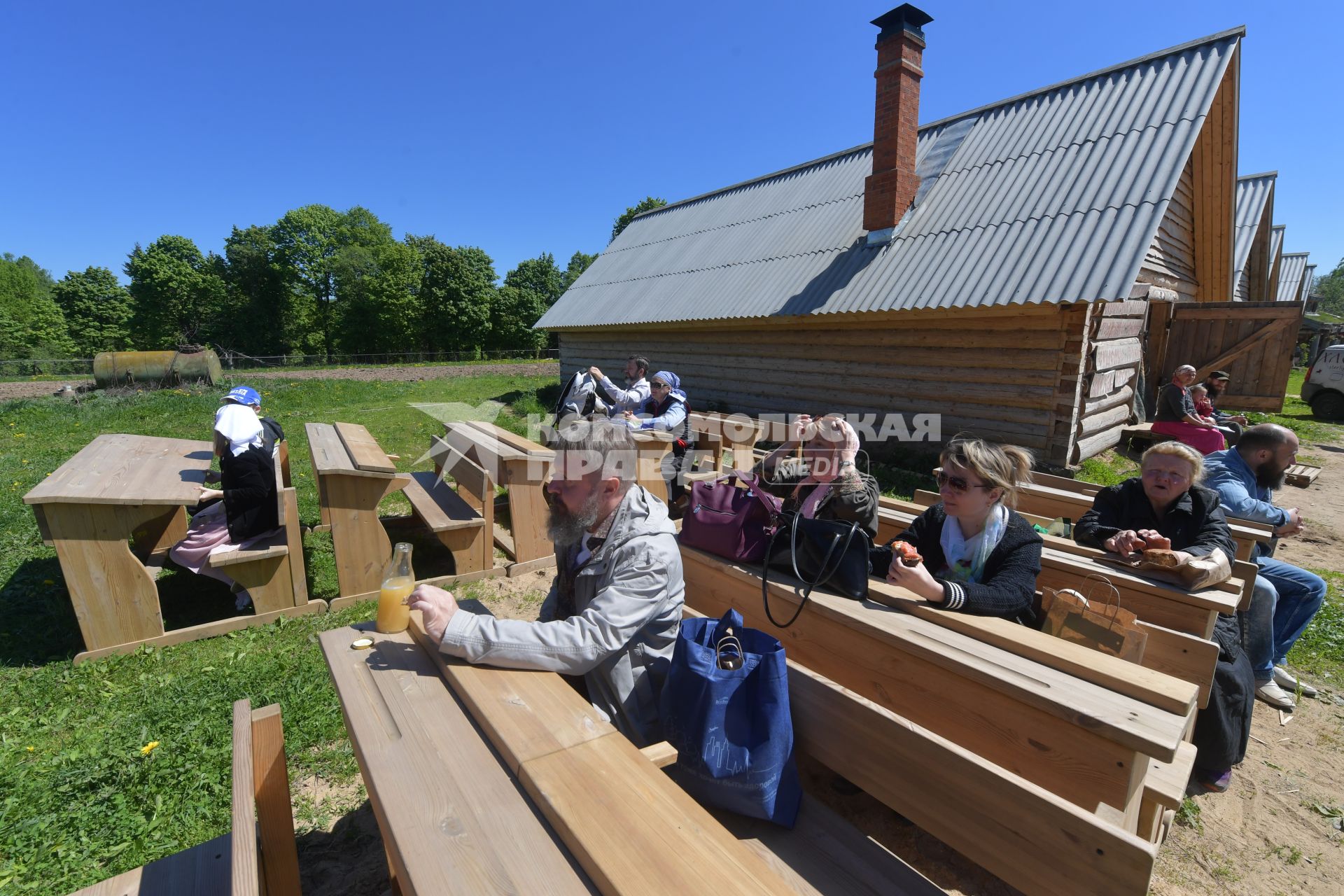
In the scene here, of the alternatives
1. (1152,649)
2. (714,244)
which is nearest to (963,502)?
(1152,649)

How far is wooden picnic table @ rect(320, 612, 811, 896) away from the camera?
1.12m

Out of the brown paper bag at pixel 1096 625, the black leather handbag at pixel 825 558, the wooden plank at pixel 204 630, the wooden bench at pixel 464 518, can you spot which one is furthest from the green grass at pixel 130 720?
the brown paper bag at pixel 1096 625

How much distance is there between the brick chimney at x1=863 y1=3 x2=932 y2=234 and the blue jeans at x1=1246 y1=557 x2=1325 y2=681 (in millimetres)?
7215

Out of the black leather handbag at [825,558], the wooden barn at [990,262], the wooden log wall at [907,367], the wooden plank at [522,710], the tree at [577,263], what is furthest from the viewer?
the tree at [577,263]

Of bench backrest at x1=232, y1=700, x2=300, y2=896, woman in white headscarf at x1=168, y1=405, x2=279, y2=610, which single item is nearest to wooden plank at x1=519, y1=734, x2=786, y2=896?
bench backrest at x1=232, y1=700, x2=300, y2=896

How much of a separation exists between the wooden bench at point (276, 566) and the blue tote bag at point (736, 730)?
3349 mm

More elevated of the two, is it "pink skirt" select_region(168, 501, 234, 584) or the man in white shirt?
the man in white shirt

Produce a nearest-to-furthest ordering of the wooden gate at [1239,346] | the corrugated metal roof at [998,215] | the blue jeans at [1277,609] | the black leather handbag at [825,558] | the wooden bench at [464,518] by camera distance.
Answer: the black leather handbag at [825,558]
the blue jeans at [1277,609]
the wooden bench at [464,518]
the corrugated metal roof at [998,215]
the wooden gate at [1239,346]

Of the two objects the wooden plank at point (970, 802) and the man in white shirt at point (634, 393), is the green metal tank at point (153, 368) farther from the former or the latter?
the wooden plank at point (970, 802)

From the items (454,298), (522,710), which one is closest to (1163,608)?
(522,710)

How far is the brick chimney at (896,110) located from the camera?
8.70 m

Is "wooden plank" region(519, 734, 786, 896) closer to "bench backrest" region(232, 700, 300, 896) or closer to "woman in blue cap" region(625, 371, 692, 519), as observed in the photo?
"bench backrest" region(232, 700, 300, 896)

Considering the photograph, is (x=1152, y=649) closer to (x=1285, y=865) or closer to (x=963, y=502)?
(x=963, y=502)

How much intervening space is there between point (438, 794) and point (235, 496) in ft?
12.0
